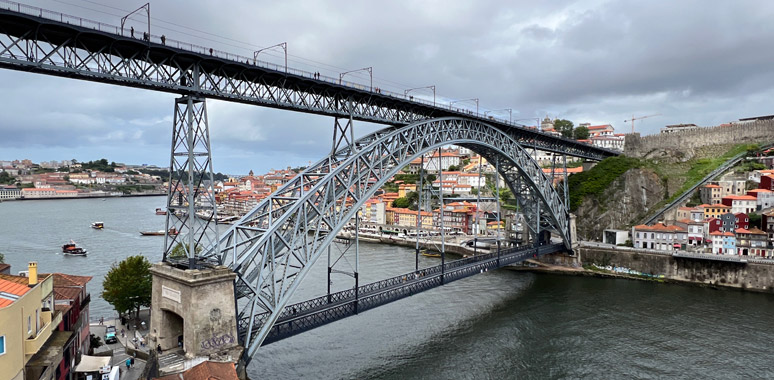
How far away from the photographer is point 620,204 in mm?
36531

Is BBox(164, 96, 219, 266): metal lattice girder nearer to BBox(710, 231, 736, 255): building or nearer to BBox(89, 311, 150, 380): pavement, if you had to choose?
BBox(89, 311, 150, 380): pavement

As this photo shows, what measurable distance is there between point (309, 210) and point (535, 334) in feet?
36.7

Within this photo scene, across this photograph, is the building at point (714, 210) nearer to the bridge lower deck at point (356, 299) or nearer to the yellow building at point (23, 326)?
the bridge lower deck at point (356, 299)

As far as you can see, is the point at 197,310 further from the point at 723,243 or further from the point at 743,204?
the point at 743,204

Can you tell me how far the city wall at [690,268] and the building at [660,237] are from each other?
247 cm

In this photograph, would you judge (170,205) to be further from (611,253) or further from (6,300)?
(611,253)

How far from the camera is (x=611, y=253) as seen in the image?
30.8 meters

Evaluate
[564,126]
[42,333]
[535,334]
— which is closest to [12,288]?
[42,333]

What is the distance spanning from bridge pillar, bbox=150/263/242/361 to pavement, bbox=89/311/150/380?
2.34m

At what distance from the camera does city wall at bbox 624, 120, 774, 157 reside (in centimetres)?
4384

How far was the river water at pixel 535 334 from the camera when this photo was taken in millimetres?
15297

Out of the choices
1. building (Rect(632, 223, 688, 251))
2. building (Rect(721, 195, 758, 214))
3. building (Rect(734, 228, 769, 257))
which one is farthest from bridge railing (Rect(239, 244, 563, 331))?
building (Rect(721, 195, 758, 214))

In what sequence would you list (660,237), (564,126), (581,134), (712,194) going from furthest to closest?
(564,126) → (581,134) → (712,194) → (660,237)

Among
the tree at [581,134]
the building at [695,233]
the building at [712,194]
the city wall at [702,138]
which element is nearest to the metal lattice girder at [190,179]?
the building at [695,233]
